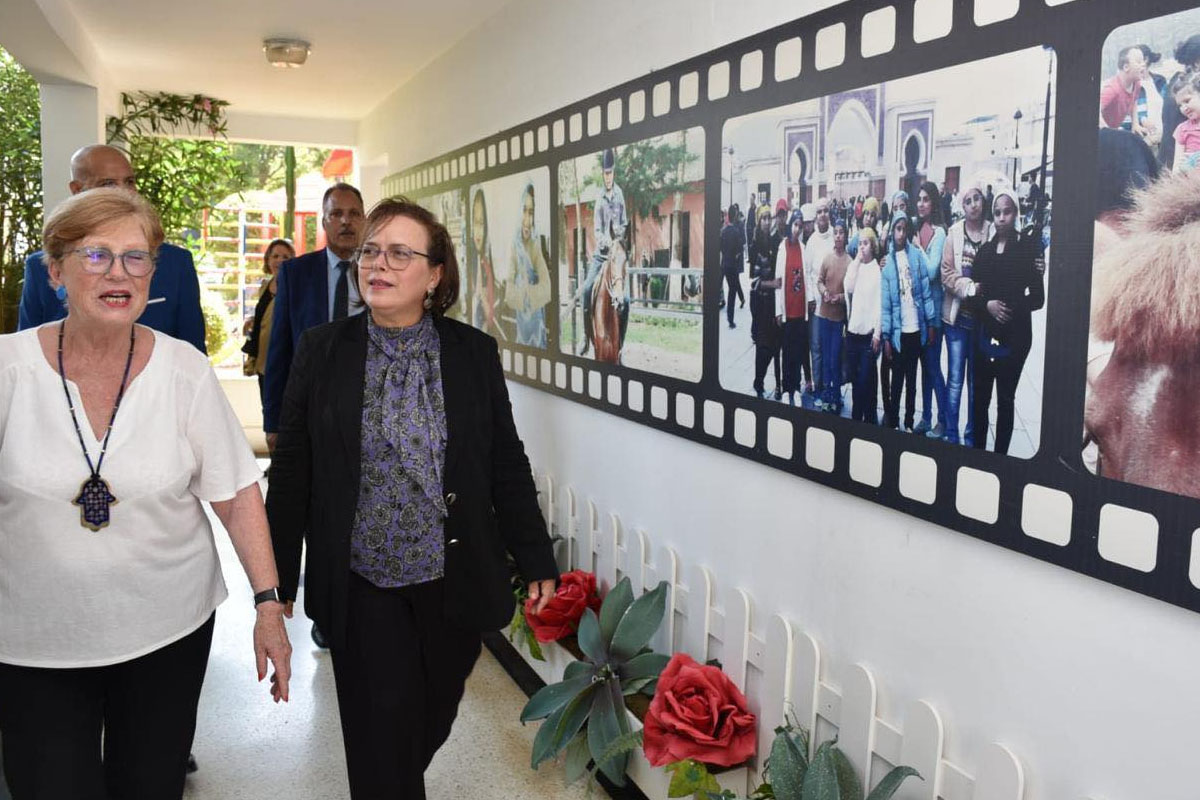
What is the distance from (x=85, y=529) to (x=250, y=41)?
434 cm

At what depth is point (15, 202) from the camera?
6.40 m

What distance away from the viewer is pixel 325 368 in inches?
89.7

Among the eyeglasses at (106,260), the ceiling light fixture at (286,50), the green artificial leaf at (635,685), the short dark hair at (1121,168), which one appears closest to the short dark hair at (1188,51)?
the short dark hair at (1121,168)

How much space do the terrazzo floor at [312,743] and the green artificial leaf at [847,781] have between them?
1.05m

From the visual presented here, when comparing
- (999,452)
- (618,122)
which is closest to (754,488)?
(999,452)

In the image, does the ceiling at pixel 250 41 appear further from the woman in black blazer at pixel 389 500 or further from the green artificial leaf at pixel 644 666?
the green artificial leaf at pixel 644 666

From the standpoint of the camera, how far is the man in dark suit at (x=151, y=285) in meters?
2.71

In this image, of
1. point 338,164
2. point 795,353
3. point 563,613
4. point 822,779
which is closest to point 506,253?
point 563,613

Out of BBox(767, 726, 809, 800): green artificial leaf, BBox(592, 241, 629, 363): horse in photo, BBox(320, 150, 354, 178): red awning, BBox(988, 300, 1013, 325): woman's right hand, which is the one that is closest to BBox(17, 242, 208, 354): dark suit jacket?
BBox(592, 241, 629, 363): horse in photo

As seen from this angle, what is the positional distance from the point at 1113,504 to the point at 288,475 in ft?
5.44

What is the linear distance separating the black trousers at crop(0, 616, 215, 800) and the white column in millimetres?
4583

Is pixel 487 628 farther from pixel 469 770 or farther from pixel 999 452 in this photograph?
pixel 999 452

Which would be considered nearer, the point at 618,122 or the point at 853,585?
the point at 853,585

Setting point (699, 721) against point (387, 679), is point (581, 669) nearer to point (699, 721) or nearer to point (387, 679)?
point (699, 721)
